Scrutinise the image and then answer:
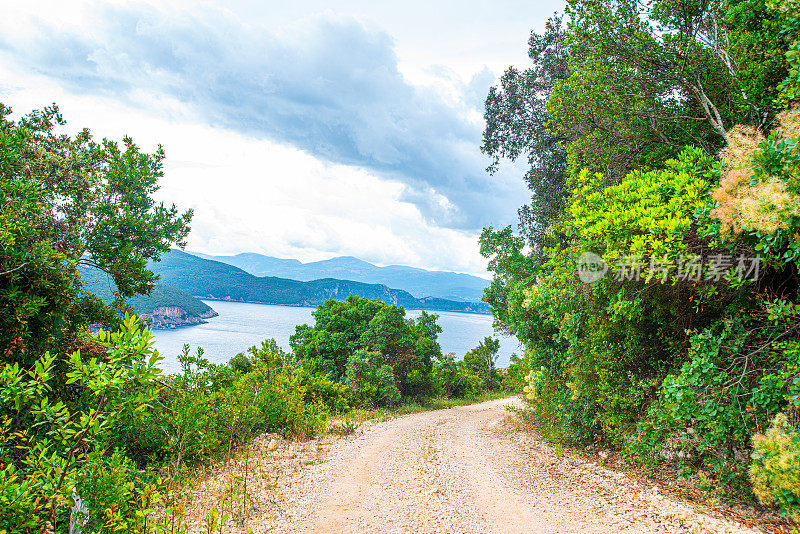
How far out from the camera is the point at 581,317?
8086 millimetres

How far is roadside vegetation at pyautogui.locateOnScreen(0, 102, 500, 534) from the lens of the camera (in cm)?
275

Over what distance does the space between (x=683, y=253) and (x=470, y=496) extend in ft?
16.4

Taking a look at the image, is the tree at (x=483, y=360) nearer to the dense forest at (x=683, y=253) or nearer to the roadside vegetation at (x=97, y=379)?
the roadside vegetation at (x=97, y=379)

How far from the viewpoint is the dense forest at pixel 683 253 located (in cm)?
466

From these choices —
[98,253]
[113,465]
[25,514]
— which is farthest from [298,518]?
[98,253]

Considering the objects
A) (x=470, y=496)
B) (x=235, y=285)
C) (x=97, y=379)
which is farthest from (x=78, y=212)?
(x=235, y=285)

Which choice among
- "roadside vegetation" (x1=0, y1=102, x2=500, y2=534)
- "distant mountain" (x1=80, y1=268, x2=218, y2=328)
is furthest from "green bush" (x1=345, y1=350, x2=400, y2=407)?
"distant mountain" (x1=80, y1=268, x2=218, y2=328)

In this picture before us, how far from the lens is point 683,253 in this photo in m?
5.38

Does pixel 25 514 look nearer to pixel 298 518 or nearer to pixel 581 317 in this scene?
pixel 298 518

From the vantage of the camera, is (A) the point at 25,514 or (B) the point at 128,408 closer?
(A) the point at 25,514

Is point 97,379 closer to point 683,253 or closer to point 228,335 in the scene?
point 683,253

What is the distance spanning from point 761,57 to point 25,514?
Answer: 11.8 m

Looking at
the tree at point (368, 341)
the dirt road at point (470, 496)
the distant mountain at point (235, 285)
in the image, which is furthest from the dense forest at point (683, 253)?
the distant mountain at point (235, 285)

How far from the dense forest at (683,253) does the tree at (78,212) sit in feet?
27.2
